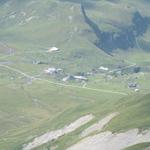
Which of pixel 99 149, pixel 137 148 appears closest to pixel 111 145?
pixel 99 149

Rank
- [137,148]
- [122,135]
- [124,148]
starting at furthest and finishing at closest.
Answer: [122,135] < [124,148] < [137,148]

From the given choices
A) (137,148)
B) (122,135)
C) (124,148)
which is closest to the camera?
(137,148)

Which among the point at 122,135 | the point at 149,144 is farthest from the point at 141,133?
the point at 149,144

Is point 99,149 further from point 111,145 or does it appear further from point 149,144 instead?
point 149,144

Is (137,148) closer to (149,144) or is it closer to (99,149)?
(149,144)

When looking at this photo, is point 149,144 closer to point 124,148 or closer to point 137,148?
point 137,148

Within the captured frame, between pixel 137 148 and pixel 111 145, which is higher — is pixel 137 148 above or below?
above

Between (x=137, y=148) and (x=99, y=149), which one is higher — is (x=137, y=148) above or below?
above

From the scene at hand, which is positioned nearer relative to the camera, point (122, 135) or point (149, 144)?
point (149, 144)
